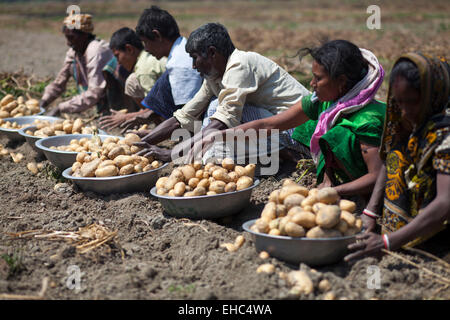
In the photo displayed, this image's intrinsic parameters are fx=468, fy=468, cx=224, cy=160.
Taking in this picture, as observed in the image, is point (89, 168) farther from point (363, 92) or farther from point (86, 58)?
point (86, 58)

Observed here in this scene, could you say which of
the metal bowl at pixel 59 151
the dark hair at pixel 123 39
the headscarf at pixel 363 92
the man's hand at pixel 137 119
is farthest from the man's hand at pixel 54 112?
the headscarf at pixel 363 92

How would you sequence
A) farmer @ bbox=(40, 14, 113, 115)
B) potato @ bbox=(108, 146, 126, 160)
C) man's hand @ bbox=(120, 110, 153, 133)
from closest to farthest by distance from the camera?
1. potato @ bbox=(108, 146, 126, 160)
2. man's hand @ bbox=(120, 110, 153, 133)
3. farmer @ bbox=(40, 14, 113, 115)

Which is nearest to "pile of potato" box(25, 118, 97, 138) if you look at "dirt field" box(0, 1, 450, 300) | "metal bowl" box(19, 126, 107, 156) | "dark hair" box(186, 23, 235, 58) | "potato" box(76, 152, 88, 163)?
"metal bowl" box(19, 126, 107, 156)

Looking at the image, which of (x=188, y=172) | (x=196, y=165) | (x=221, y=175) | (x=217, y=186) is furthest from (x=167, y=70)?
(x=217, y=186)

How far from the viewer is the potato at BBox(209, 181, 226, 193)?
314 cm

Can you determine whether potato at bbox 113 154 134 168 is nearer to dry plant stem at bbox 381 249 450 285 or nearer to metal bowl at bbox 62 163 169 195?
metal bowl at bbox 62 163 169 195

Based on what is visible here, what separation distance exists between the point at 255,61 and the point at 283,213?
1.62 metres

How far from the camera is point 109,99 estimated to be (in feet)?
20.0

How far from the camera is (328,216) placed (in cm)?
240

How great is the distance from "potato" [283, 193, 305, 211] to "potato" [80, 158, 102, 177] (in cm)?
174

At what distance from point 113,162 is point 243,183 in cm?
112

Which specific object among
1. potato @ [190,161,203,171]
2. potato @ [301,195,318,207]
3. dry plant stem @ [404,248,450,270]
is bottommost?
dry plant stem @ [404,248,450,270]

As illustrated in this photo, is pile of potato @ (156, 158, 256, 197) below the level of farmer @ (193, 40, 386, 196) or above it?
below

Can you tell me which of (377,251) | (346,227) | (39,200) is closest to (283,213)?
(346,227)
